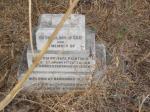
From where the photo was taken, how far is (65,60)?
92.4 inches

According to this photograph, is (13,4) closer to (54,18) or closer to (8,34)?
(8,34)

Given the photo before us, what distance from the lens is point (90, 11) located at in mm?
3291

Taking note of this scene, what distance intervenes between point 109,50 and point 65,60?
55 cm

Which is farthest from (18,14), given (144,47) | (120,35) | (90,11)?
(144,47)

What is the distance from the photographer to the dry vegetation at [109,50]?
235 centimetres

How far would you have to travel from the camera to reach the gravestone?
2275 millimetres

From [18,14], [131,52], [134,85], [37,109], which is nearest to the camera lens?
[37,109]

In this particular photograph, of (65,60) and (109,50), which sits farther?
(109,50)

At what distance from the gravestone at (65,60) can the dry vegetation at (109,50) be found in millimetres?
69

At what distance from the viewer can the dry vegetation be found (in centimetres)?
235

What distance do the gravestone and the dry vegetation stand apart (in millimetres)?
69

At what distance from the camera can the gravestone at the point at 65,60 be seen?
2.28 m

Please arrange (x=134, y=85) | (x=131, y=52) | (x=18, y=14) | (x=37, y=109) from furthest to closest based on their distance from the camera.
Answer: (x=18, y=14), (x=131, y=52), (x=134, y=85), (x=37, y=109)

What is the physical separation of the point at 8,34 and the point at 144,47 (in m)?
1.11
